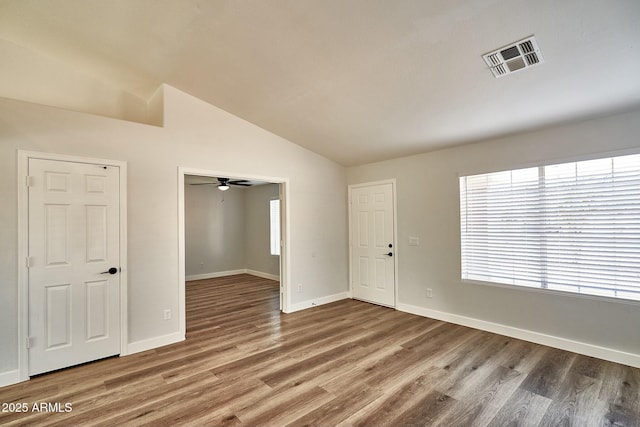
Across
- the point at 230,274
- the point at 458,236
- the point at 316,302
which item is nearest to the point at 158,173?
the point at 316,302

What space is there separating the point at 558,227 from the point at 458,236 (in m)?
1.17

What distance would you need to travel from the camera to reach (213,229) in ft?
27.0

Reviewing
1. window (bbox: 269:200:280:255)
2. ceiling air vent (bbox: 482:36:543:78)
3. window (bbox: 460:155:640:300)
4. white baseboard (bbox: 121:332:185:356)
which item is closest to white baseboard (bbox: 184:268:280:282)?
window (bbox: 269:200:280:255)

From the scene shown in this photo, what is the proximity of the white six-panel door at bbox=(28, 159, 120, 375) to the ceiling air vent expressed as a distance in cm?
403

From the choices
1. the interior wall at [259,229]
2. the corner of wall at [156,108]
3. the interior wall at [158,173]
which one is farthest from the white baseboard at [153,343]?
the interior wall at [259,229]

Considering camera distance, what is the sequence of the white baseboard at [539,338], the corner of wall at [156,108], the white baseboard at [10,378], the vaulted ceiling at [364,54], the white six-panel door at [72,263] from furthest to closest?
the corner of wall at [156,108], the white baseboard at [539,338], the white six-panel door at [72,263], the white baseboard at [10,378], the vaulted ceiling at [364,54]

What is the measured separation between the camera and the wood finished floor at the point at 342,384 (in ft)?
7.39

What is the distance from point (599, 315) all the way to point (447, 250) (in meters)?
1.76

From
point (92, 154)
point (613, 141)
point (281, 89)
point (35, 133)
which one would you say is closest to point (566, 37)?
point (613, 141)

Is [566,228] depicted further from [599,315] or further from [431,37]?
[431,37]

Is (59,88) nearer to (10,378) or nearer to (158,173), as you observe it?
(158,173)

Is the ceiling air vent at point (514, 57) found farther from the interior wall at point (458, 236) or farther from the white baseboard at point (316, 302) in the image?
the white baseboard at point (316, 302)

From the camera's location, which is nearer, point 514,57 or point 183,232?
point 514,57

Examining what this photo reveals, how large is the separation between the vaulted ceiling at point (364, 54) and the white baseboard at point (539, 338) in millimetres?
2549
